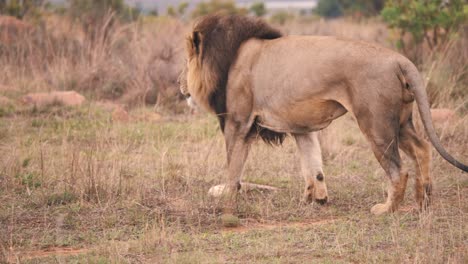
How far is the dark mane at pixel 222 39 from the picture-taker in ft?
21.7

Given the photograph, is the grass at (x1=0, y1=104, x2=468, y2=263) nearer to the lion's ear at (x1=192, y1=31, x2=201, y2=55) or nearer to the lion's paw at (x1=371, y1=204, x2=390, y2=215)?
the lion's paw at (x1=371, y1=204, x2=390, y2=215)

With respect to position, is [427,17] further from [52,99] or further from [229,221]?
[229,221]

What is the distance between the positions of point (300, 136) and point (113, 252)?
91.9 inches

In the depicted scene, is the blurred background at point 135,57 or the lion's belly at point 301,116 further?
the blurred background at point 135,57

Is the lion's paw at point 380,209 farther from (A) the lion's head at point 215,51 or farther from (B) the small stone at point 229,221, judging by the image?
(A) the lion's head at point 215,51

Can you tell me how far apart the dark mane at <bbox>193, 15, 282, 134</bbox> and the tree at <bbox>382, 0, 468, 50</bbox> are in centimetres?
591

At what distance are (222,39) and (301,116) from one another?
95cm

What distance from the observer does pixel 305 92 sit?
6172mm

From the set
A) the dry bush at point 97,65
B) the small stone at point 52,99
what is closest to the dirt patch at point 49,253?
the small stone at point 52,99

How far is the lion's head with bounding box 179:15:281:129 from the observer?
6.62 m

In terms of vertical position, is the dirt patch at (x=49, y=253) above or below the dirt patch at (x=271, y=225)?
above

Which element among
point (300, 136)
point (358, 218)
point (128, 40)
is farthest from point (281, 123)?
point (128, 40)

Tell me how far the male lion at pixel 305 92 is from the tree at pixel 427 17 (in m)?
6.06

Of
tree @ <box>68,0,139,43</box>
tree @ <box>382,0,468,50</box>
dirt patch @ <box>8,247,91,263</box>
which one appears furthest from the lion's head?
tree @ <box>68,0,139,43</box>
